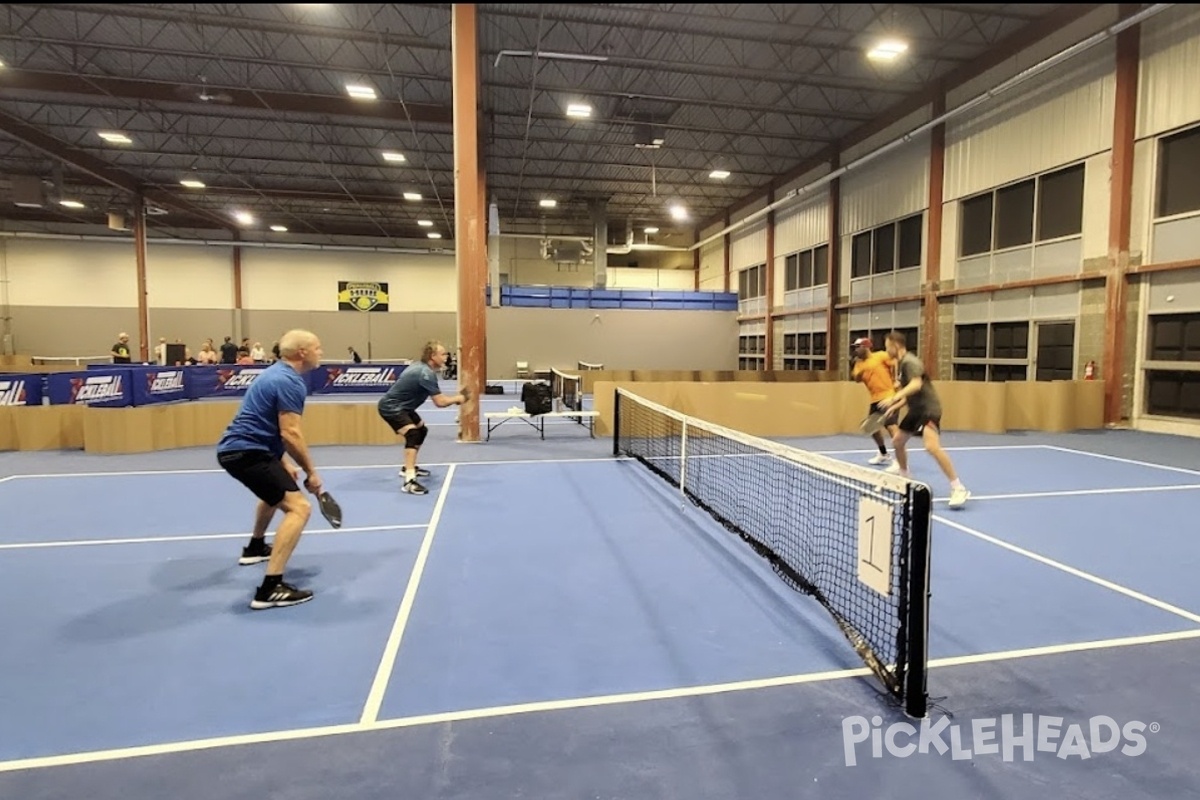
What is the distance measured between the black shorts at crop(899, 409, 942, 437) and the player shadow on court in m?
5.55

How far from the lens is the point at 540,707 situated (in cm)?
322

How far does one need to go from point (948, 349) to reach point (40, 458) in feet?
69.6

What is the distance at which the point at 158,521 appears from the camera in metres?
6.59

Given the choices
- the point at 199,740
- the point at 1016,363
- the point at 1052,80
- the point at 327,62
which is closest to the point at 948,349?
the point at 1016,363

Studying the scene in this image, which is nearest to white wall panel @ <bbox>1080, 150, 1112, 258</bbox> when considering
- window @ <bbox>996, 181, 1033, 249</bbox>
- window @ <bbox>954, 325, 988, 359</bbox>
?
window @ <bbox>996, 181, 1033, 249</bbox>

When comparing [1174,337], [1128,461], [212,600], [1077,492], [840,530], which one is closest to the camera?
[212,600]

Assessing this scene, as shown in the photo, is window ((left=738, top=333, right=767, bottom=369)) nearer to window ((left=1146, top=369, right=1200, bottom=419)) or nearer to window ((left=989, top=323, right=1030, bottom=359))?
window ((left=989, top=323, right=1030, bottom=359))

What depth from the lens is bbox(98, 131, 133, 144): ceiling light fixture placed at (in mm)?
20623

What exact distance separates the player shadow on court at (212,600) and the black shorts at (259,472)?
2.51ft

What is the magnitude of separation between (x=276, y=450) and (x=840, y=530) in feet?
15.6

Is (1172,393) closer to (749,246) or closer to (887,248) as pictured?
(887,248)

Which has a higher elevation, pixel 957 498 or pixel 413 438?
pixel 413 438

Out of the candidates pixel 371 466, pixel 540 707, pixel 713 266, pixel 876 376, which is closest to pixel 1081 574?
pixel 540 707

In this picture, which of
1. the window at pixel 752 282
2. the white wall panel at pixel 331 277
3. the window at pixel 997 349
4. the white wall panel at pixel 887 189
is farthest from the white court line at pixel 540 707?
the white wall panel at pixel 331 277
